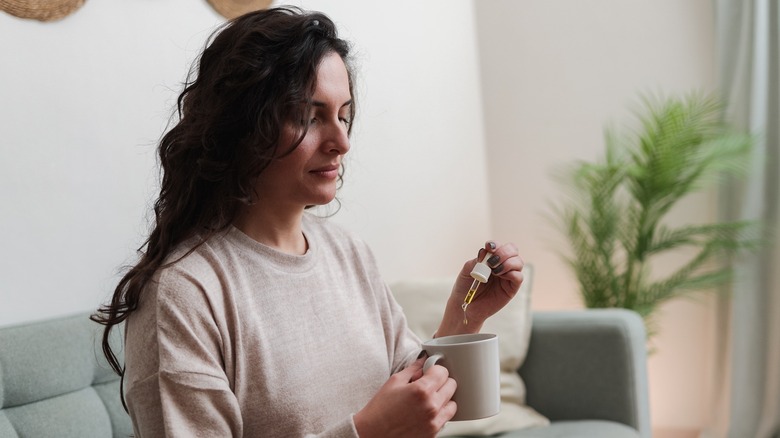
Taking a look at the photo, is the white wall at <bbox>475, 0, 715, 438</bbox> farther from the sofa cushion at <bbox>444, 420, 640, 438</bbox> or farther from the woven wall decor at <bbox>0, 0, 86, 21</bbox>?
the woven wall decor at <bbox>0, 0, 86, 21</bbox>

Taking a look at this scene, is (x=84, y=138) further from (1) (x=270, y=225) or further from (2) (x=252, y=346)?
(2) (x=252, y=346)

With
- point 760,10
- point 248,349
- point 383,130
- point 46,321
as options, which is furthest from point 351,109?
point 760,10

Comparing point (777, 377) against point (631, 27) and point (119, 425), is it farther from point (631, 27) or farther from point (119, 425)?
point (119, 425)

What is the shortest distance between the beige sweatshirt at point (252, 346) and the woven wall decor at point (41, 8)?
31.6 inches

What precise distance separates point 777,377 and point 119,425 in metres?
2.44

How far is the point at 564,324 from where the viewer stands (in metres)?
2.40

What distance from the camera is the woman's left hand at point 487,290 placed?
49.5 inches

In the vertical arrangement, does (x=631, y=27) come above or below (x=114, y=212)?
above

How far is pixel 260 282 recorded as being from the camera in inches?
46.3

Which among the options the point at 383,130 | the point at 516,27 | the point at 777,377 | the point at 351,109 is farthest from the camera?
the point at 516,27

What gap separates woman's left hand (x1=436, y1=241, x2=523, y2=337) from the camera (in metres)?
1.26

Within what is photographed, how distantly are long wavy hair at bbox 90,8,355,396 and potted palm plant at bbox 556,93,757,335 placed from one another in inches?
82.7

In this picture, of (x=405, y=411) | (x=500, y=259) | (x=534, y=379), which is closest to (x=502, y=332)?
(x=534, y=379)

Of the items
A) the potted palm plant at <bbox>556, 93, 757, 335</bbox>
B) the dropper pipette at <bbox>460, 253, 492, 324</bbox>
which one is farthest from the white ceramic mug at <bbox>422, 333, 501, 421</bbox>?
the potted palm plant at <bbox>556, 93, 757, 335</bbox>
